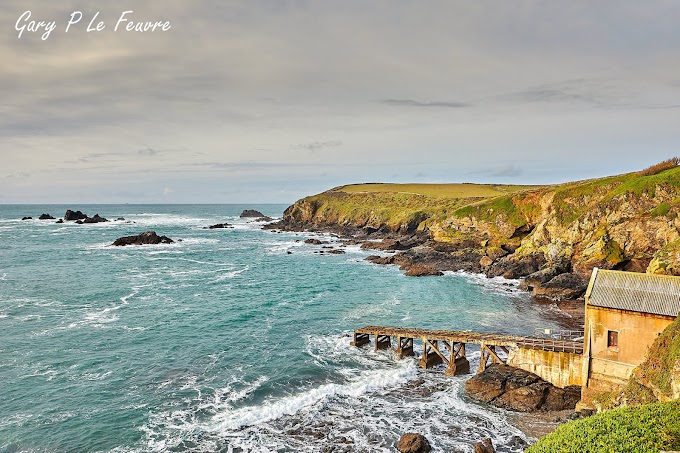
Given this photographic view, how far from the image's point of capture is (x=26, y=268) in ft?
244

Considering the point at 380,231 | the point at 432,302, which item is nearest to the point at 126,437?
the point at 432,302

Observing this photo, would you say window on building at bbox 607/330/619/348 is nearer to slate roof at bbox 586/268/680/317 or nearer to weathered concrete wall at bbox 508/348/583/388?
slate roof at bbox 586/268/680/317

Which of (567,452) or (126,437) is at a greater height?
(567,452)

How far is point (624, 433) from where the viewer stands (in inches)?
643

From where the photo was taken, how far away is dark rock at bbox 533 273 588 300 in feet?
178

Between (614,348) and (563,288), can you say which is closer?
(614,348)

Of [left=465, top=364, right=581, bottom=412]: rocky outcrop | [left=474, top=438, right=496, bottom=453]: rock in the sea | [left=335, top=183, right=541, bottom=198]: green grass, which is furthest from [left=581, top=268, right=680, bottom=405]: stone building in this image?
[left=335, top=183, right=541, bottom=198]: green grass

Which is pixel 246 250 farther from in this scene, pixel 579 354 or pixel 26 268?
pixel 579 354

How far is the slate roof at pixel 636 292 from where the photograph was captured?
26.5m

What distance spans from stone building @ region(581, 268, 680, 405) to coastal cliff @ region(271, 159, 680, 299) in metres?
20.4

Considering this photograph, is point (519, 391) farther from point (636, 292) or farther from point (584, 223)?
point (584, 223)

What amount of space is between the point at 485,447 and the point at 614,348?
11162mm

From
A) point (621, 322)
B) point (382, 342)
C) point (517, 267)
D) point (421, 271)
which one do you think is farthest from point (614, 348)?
point (421, 271)

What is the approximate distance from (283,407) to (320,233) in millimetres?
103066
